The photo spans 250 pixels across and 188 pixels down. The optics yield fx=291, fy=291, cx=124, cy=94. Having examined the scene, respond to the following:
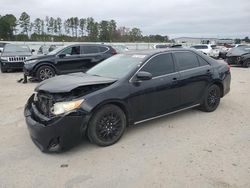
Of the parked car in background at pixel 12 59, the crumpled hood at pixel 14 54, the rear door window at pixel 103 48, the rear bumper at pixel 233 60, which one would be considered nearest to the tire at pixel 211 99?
the rear door window at pixel 103 48

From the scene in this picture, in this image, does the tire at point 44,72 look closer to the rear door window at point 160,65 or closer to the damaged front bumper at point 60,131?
the rear door window at point 160,65

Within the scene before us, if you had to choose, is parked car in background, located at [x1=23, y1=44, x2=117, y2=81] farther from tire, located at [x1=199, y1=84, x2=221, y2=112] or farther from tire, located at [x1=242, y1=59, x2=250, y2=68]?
tire, located at [x1=242, y1=59, x2=250, y2=68]

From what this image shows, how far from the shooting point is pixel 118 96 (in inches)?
185

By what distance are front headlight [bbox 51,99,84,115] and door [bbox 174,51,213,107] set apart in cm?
234

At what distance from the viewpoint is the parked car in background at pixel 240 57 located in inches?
712

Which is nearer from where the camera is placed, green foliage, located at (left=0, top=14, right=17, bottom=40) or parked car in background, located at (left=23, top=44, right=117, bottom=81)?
parked car in background, located at (left=23, top=44, right=117, bottom=81)

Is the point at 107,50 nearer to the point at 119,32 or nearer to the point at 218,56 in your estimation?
the point at 218,56

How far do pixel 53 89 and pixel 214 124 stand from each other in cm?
318

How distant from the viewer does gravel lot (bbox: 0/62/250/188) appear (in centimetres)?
359

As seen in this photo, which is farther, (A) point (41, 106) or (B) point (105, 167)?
(A) point (41, 106)

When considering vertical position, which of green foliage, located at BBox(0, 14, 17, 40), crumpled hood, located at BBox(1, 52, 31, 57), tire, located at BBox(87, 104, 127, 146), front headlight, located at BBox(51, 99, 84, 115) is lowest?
tire, located at BBox(87, 104, 127, 146)

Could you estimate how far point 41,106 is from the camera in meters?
4.71

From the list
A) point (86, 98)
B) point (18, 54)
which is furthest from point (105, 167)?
point (18, 54)

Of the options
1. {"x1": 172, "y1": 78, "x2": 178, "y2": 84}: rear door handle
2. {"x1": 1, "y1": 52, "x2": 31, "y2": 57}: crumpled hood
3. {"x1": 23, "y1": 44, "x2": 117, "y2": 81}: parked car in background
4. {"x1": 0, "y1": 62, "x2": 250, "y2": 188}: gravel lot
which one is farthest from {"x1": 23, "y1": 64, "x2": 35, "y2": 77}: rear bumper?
{"x1": 172, "y1": 78, "x2": 178, "y2": 84}: rear door handle
